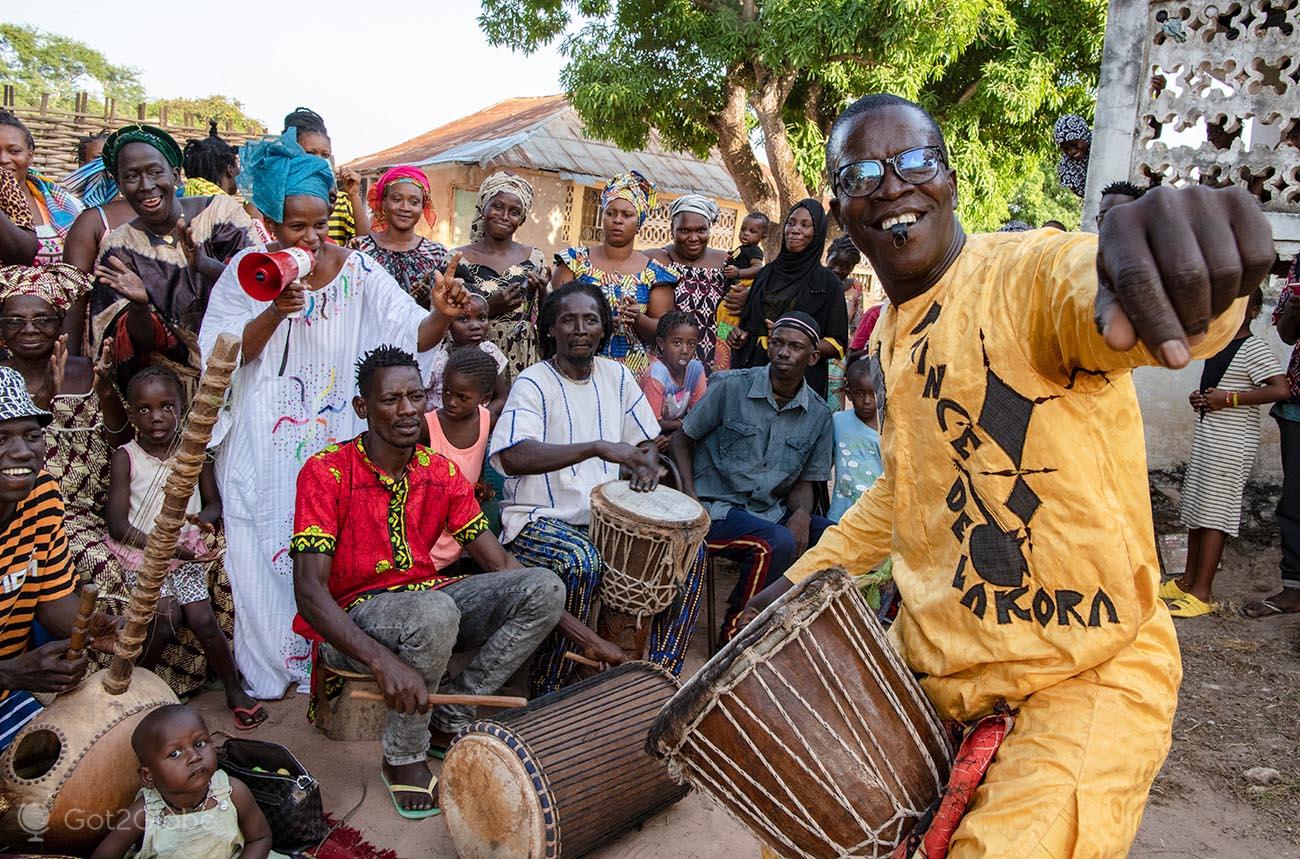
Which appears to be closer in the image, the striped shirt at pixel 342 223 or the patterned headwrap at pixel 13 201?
the patterned headwrap at pixel 13 201

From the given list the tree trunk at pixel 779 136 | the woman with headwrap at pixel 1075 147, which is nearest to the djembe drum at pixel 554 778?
the woman with headwrap at pixel 1075 147

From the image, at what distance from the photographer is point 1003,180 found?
15.3 metres

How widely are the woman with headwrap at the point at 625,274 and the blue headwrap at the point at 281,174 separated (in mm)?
2032

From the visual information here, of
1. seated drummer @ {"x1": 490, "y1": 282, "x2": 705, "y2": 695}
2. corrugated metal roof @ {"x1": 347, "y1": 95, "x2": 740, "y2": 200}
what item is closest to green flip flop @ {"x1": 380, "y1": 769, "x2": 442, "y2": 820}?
seated drummer @ {"x1": 490, "y1": 282, "x2": 705, "y2": 695}

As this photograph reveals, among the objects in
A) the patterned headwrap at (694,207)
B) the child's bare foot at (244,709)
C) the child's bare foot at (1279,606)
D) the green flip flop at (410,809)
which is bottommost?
the child's bare foot at (1279,606)

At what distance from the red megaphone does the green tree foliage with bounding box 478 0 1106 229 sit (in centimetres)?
1028

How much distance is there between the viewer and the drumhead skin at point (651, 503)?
432 centimetres

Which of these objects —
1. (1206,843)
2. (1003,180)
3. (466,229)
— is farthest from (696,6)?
(1206,843)

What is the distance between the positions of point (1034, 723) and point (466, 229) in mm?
18139

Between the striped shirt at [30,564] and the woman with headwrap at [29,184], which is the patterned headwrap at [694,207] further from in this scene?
the striped shirt at [30,564]

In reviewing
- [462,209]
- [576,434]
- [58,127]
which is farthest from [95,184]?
[462,209]

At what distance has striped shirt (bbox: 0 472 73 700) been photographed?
10.2 feet

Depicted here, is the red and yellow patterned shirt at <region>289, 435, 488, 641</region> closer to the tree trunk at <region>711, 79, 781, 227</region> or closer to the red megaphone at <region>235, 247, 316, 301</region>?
the red megaphone at <region>235, 247, 316, 301</region>

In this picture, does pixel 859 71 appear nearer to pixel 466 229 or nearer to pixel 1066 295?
pixel 466 229
